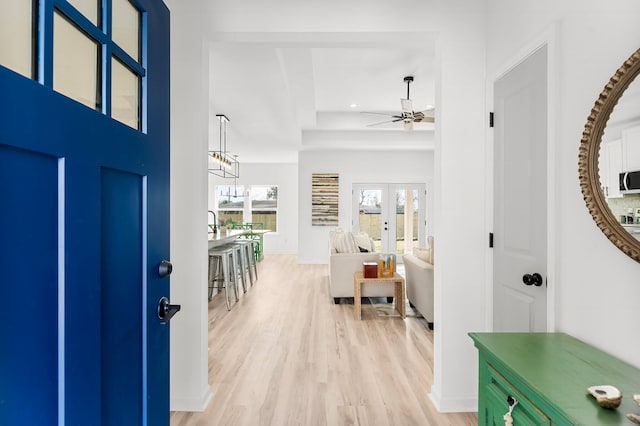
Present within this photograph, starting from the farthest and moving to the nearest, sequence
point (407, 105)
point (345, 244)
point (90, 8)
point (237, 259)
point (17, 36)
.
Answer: point (237, 259) < point (345, 244) < point (407, 105) < point (90, 8) < point (17, 36)

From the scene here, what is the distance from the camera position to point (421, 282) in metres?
4.02

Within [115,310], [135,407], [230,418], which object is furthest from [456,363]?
[115,310]

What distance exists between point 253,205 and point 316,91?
606cm

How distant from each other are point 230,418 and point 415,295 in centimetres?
272

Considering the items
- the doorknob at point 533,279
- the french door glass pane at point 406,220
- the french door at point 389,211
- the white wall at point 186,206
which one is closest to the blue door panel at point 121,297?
the white wall at point 186,206

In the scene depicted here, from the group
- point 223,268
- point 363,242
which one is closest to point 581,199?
point 223,268

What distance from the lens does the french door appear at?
27.3 feet

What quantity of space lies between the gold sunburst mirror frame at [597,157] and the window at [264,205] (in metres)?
9.99

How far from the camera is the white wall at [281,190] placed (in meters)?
11.0

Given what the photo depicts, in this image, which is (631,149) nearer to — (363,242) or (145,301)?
(145,301)

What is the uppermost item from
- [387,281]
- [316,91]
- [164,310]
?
[316,91]

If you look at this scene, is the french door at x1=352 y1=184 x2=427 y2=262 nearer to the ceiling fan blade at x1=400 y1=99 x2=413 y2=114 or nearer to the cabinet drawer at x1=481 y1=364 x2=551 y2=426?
the ceiling fan blade at x1=400 y1=99 x2=413 y2=114

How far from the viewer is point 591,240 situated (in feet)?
4.72

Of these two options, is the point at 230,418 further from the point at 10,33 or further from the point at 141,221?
the point at 10,33
